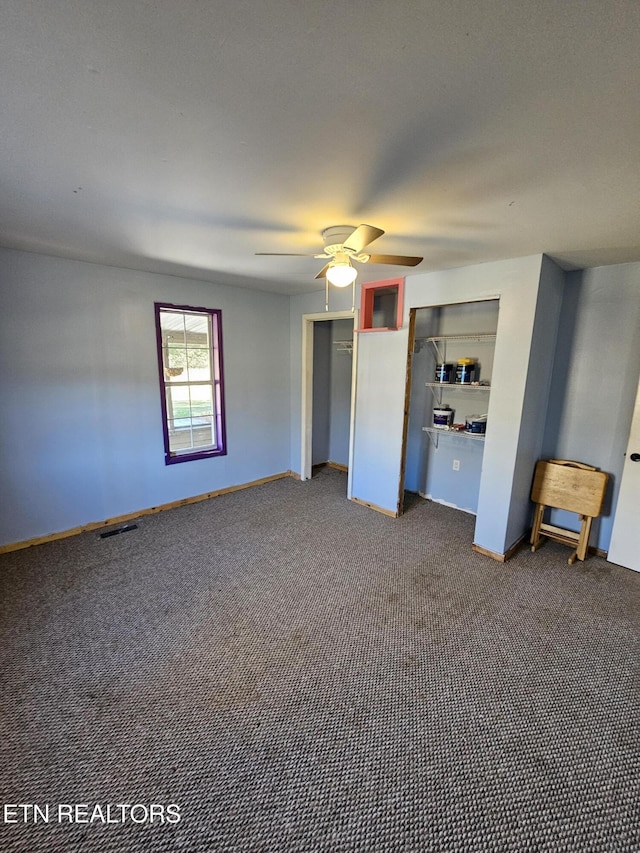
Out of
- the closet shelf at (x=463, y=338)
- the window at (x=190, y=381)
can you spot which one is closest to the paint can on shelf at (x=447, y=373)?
the closet shelf at (x=463, y=338)

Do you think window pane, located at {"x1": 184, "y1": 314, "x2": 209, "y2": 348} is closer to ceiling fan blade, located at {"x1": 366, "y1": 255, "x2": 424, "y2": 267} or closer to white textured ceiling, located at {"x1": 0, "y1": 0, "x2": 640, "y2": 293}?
white textured ceiling, located at {"x1": 0, "y1": 0, "x2": 640, "y2": 293}

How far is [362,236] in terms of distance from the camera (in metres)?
1.76

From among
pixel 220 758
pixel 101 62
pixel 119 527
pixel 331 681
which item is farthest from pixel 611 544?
pixel 119 527

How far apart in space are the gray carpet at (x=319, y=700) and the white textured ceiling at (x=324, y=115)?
7.94 feet

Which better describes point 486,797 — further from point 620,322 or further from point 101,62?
point 620,322

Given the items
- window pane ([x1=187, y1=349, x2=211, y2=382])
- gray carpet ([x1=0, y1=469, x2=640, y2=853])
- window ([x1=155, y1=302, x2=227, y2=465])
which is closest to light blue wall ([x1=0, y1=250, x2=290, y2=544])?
window ([x1=155, y1=302, x2=227, y2=465])

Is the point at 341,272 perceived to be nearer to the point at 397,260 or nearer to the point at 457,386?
the point at 397,260

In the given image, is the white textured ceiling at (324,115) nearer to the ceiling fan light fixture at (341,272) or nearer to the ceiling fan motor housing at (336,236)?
the ceiling fan motor housing at (336,236)

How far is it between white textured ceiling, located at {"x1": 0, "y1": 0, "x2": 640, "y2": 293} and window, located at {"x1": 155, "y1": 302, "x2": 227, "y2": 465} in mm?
1600

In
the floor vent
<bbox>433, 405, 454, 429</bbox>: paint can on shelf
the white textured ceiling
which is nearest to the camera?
the white textured ceiling

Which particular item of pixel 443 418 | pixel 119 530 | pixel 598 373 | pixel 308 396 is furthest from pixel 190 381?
pixel 598 373

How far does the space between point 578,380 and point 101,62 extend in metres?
3.57

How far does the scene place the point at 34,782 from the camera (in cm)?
140

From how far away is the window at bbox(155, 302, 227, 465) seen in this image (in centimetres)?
371
